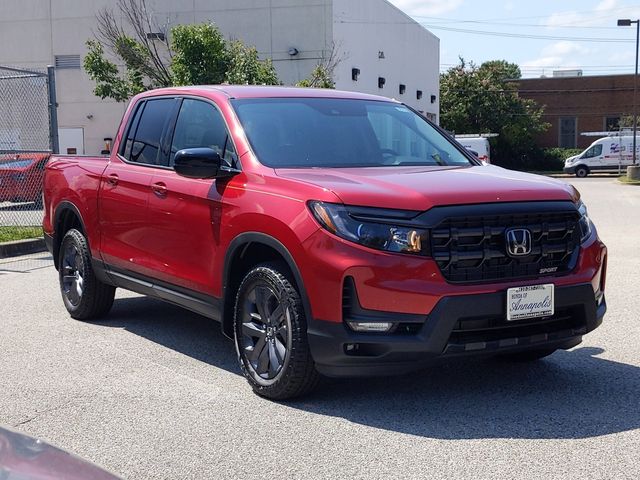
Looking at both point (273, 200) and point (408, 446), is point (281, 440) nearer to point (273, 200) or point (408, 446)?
point (408, 446)

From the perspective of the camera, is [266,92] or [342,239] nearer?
[342,239]

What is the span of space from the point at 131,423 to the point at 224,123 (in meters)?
2.21

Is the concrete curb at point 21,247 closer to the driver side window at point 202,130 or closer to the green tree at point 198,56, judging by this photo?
the driver side window at point 202,130

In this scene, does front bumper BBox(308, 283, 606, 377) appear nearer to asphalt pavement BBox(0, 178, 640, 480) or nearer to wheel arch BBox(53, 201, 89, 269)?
asphalt pavement BBox(0, 178, 640, 480)

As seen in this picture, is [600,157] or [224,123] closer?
[224,123]

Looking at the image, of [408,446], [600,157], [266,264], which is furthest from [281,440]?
[600,157]

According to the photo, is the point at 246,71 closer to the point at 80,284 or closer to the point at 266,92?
the point at 80,284

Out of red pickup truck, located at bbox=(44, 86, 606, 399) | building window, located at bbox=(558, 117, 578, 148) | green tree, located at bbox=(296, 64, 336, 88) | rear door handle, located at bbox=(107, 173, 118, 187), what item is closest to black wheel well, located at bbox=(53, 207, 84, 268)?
rear door handle, located at bbox=(107, 173, 118, 187)

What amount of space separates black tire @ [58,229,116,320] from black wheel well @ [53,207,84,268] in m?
0.15

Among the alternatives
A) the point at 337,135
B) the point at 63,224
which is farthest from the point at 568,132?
the point at 337,135

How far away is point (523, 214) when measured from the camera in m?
4.93

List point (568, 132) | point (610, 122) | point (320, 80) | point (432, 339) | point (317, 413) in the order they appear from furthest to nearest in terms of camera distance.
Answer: point (568, 132) → point (610, 122) → point (320, 80) → point (317, 413) → point (432, 339)

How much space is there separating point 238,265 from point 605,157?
45.0m

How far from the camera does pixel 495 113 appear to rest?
57344 millimetres
